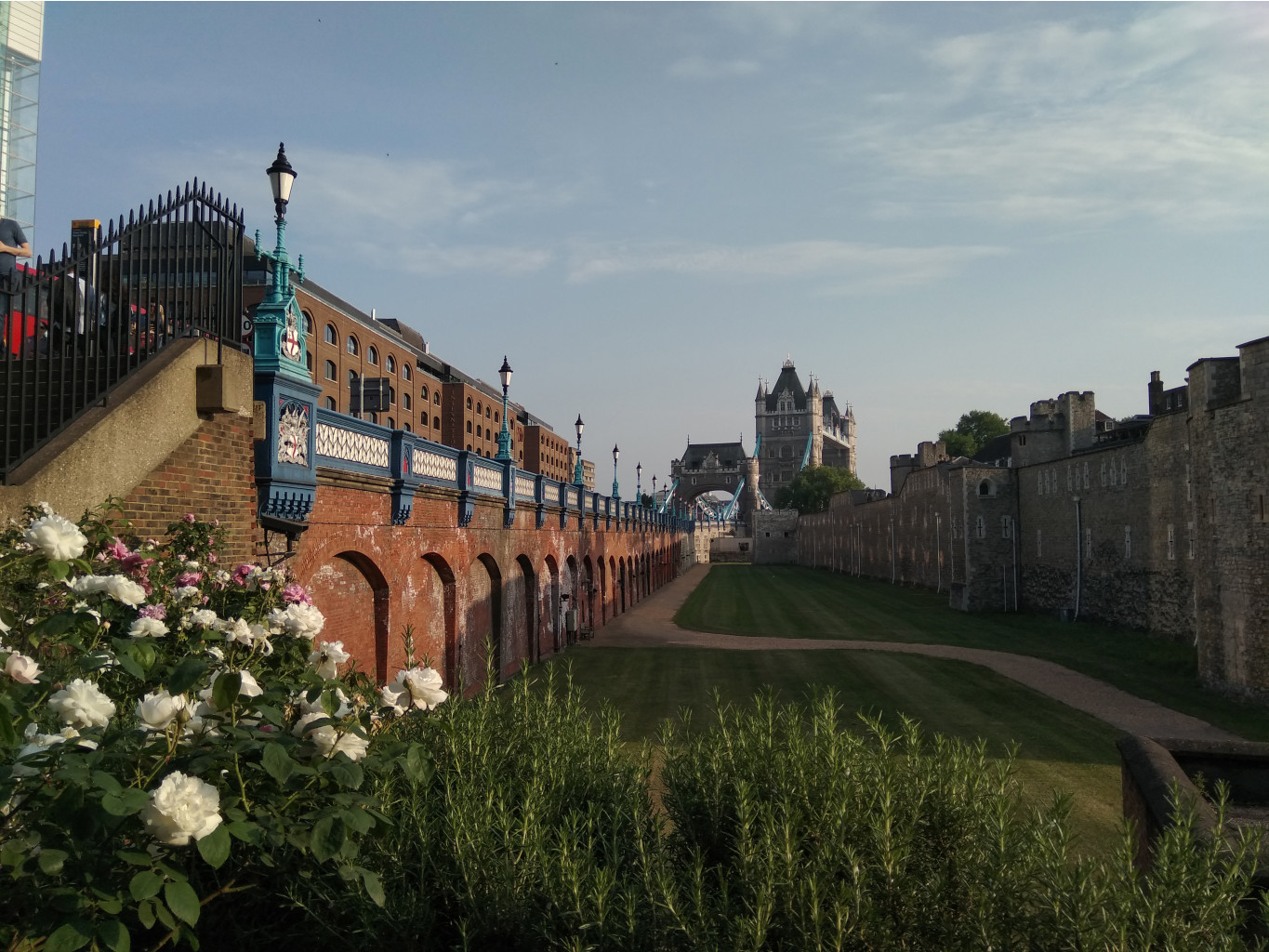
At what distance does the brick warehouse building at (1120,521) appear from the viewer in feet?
56.5

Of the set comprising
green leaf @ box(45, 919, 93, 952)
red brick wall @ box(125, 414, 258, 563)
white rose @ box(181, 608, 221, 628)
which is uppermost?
red brick wall @ box(125, 414, 258, 563)

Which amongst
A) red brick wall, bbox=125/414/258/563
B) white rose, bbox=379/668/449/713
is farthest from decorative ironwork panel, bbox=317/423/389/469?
white rose, bbox=379/668/449/713

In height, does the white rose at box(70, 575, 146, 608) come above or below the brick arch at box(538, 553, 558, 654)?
Answer: above

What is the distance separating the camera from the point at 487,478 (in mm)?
16578

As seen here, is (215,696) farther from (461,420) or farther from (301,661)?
(461,420)

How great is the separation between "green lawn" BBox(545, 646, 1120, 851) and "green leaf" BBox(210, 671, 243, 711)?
7315mm

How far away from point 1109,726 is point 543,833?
1560 cm

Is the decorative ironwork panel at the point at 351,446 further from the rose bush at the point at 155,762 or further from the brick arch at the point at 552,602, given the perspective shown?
the brick arch at the point at 552,602

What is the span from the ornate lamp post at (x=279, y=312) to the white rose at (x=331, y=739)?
18.7 ft

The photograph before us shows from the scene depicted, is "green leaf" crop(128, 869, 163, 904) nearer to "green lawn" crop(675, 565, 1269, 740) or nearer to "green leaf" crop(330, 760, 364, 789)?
"green leaf" crop(330, 760, 364, 789)

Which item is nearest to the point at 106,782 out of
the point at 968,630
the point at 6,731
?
the point at 6,731

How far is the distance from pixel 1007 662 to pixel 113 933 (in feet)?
81.9

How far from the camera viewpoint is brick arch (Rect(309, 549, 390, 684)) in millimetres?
10000

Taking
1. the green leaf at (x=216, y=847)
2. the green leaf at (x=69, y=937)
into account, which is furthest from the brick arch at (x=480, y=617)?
the green leaf at (x=69, y=937)
